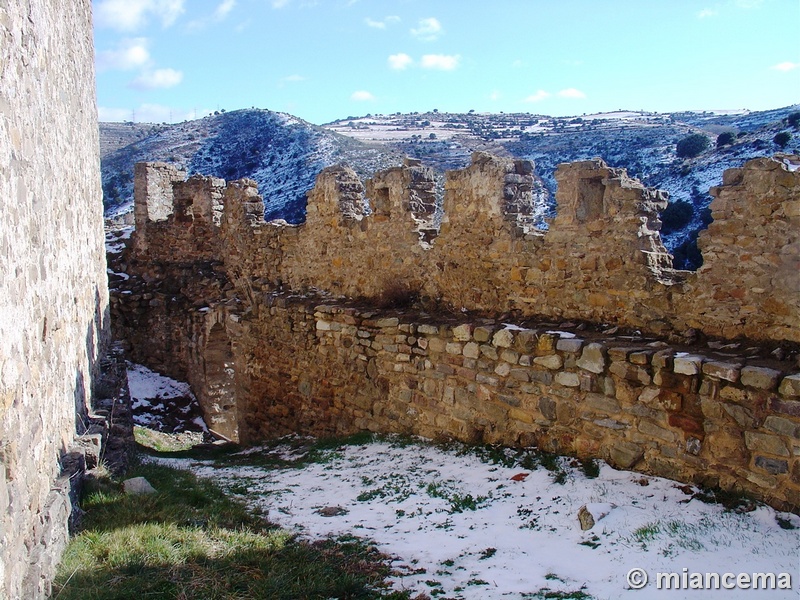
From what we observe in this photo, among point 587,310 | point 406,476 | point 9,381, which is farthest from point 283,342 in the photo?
point 9,381

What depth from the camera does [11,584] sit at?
101 inches

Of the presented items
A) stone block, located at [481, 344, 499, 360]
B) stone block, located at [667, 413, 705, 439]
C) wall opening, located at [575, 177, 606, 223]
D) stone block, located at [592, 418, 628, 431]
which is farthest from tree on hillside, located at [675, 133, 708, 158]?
stone block, located at [667, 413, 705, 439]

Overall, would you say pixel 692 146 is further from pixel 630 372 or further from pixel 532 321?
pixel 630 372

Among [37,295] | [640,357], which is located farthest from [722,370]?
[37,295]

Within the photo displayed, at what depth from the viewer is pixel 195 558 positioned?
4.00m

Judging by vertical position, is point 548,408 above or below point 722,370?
below

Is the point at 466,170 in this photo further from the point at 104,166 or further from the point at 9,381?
the point at 104,166

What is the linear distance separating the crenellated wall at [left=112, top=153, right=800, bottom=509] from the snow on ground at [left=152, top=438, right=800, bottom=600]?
37 centimetres

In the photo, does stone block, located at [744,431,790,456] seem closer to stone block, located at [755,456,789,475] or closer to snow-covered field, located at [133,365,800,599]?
stone block, located at [755,456,789,475]

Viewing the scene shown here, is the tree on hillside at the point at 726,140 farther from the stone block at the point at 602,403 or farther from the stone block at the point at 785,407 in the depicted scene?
the stone block at the point at 785,407

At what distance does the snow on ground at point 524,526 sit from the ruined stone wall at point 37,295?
6.44ft

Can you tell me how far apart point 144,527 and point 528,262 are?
168 inches

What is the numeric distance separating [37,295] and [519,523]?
3.61 m

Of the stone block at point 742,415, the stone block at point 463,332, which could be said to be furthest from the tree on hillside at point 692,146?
the stone block at point 742,415
